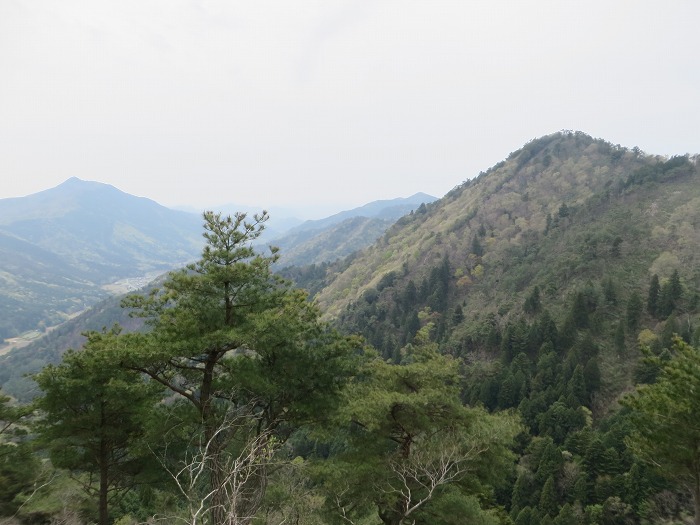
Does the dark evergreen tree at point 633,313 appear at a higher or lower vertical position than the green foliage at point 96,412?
lower

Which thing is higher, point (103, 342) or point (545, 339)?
point (103, 342)

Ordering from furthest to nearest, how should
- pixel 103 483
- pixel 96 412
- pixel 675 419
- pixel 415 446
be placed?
pixel 415 446, pixel 103 483, pixel 96 412, pixel 675 419

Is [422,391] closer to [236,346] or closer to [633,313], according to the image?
[236,346]

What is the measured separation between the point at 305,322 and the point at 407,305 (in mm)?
75325

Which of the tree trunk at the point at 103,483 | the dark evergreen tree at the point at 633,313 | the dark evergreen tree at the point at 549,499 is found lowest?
the dark evergreen tree at the point at 549,499

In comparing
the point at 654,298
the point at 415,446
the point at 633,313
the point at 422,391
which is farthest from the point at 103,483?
the point at 654,298

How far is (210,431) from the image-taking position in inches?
436

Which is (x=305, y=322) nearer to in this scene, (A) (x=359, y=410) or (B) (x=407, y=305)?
(A) (x=359, y=410)

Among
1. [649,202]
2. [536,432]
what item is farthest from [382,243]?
[536,432]

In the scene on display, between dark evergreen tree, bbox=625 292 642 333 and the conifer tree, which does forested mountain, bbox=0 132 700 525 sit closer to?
the conifer tree

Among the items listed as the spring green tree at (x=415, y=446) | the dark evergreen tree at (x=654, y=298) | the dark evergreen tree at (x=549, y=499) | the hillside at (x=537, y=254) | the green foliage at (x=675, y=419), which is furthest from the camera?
the hillside at (x=537, y=254)

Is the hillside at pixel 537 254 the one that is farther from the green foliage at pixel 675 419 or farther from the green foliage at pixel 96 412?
the green foliage at pixel 96 412

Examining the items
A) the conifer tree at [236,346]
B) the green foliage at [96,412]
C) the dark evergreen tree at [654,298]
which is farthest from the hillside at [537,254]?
the green foliage at [96,412]

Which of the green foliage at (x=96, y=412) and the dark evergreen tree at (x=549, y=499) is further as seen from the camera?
the dark evergreen tree at (x=549, y=499)
